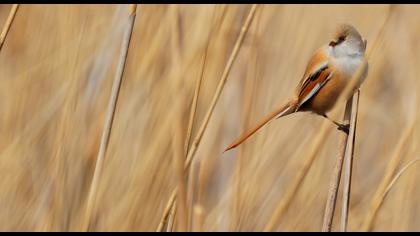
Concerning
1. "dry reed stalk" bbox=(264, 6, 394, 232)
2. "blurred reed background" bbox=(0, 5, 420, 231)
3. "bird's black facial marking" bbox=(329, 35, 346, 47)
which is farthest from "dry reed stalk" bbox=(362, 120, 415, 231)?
"bird's black facial marking" bbox=(329, 35, 346, 47)

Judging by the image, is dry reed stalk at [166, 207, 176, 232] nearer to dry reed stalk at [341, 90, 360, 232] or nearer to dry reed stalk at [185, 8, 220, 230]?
dry reed stalk at [185, 8, 220, 230]

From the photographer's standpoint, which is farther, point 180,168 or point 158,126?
point 158,126

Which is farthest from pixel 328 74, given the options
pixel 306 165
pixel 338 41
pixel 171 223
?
pixel 171 223

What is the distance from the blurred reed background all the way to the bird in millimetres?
59

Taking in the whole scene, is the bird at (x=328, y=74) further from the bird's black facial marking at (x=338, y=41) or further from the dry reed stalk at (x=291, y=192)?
the dry reed stalk at (x=291, y=192)

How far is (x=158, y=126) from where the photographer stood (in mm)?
1966

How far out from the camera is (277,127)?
2.05 metres

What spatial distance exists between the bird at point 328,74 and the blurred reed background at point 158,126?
0.06 metres

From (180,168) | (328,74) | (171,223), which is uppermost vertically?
(328,74)

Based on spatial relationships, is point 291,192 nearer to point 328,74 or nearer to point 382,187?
point 382,187

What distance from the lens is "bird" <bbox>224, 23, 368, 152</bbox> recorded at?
1.68 m

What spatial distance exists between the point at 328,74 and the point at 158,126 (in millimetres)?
474

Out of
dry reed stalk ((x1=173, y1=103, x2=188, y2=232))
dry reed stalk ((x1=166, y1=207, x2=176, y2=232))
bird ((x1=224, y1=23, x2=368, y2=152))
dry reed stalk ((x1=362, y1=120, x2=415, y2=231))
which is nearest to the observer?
dry reed stalk ((x1=173, y1=103, x2=188, y2=232))

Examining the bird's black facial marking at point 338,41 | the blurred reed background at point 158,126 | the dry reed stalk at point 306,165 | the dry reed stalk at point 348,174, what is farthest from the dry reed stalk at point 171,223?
the bird's black facial marking at point 338,41
